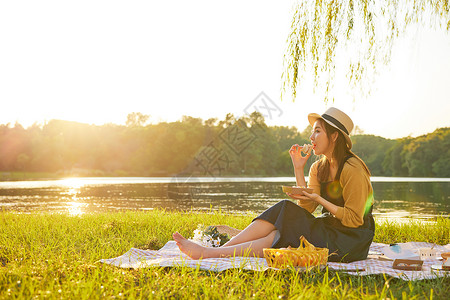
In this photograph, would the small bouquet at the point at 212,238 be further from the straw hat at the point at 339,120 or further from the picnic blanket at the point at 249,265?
the straw hat at the point at 339,120

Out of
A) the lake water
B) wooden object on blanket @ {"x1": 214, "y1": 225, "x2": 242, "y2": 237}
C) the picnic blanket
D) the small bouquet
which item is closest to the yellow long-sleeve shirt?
the picnic blanket

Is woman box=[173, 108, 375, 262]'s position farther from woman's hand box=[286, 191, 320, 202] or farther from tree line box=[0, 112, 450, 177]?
tree line box=[0, 112, 450, 177]

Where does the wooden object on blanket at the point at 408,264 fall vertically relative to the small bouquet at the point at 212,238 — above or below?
below

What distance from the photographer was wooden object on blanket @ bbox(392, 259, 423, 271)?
350 centimetres

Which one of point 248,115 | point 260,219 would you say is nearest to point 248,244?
point 260,219

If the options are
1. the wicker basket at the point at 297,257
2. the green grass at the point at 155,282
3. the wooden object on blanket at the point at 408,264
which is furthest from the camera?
the wooden object on blanket at the point at 408,264

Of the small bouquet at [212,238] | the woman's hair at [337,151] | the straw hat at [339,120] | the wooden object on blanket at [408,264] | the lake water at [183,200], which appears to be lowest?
the lake water at [183,200]

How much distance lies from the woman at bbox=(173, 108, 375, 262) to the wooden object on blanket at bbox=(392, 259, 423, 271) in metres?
0.31

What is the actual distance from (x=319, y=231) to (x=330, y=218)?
234 mm

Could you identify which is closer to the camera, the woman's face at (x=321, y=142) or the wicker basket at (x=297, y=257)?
the wicker basket at (x=297, y=257)

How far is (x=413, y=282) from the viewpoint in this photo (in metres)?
3.06

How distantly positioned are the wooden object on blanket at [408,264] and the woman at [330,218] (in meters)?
0.31

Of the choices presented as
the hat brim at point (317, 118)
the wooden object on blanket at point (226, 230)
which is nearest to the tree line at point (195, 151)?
the wooden object on blanket at point (226, 230)

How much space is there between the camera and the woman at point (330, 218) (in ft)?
11.8
